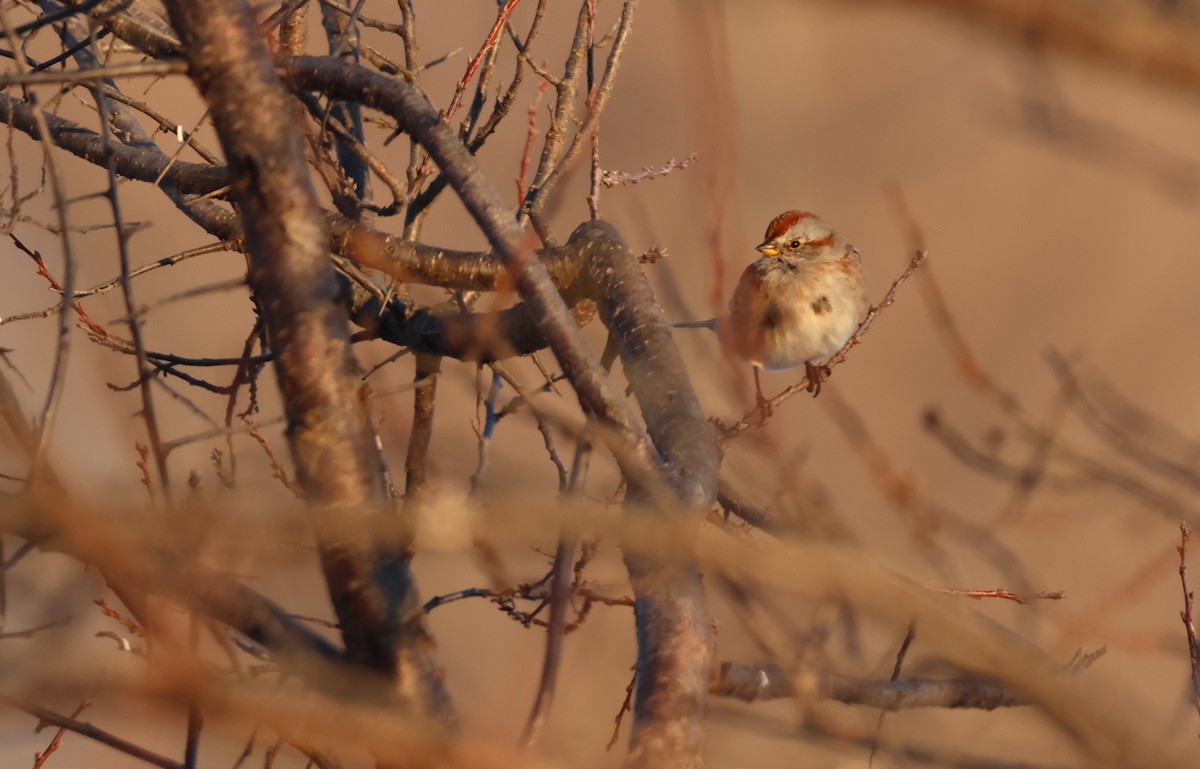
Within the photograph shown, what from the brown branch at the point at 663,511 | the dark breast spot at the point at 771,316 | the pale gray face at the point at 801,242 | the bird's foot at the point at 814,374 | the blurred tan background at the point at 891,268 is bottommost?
the brown branch at the point at 663,511

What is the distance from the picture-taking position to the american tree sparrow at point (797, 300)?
4.66 meters

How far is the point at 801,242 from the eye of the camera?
486cm

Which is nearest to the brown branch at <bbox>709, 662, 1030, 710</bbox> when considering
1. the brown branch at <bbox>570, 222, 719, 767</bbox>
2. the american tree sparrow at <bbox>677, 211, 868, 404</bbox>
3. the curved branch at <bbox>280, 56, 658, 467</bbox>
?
the brown branch at <bbox>570, 222, 719, 767</bbox>

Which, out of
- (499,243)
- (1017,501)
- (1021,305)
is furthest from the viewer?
(1021,305)

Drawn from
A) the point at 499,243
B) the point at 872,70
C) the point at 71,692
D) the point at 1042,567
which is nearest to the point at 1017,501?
the point at 499,243

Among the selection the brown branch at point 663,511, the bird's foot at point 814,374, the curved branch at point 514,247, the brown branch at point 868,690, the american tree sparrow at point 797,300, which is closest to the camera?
the brown branch at point 663,511

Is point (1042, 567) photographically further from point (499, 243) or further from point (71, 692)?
point (71, 692)

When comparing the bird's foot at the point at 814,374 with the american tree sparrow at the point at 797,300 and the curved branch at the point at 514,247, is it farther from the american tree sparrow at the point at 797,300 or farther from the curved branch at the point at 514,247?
the curved branch at the point at 514,247

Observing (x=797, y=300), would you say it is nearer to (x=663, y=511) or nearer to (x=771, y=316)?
(x=771, y=316)

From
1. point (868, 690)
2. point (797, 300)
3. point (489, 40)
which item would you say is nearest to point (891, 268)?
point (797, 300)

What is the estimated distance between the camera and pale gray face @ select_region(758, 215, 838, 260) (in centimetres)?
485

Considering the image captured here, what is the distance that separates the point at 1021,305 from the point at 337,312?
9.29 m

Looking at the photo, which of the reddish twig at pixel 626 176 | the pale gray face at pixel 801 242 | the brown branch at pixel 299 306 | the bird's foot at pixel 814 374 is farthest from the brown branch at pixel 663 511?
the pale gray face at pixel 801 242

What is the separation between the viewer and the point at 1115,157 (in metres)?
2.05
